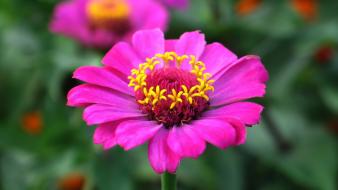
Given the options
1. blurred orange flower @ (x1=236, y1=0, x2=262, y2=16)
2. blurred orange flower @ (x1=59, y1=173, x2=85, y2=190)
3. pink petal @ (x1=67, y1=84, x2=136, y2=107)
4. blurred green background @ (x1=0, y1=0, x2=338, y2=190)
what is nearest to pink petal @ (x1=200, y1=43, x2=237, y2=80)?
pink petal @ (x1=67, y1=84, x2=136, y2=107)

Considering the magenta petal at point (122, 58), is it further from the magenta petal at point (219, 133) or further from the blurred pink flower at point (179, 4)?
the blurred pink flower at point (179, 4)

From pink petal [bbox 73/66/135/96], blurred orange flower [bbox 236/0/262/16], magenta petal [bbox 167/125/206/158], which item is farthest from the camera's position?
blurred orange flower [bbox 236/0/262/16]

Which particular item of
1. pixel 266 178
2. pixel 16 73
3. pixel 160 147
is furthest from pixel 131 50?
pixel 16 73

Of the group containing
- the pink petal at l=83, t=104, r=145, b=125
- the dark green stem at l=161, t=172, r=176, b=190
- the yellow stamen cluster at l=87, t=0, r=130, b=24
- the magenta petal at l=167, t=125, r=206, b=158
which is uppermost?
the yellow stamen cluster at l=87, t=0, r=130, b=24

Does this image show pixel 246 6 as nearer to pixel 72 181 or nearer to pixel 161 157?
pixel 72 181

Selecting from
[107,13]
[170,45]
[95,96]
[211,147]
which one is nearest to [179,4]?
[107,13]

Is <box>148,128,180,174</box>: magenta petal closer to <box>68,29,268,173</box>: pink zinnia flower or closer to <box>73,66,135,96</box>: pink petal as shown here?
<box>68,29,268,173</box>: pink zinnia flower

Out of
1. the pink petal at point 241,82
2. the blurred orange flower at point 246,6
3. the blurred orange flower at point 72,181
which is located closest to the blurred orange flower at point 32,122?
the blurred orange flower at point 72,181

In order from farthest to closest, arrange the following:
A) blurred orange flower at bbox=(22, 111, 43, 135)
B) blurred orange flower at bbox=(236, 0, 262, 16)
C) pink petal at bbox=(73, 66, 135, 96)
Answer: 1. blurred orange flower at bbox=(236, 0, 262, 16)
2. blurred orange flower at bbox=(22, 111, 43, 135)
3. pink petal at bbox=(73, 66, 135, 96)
